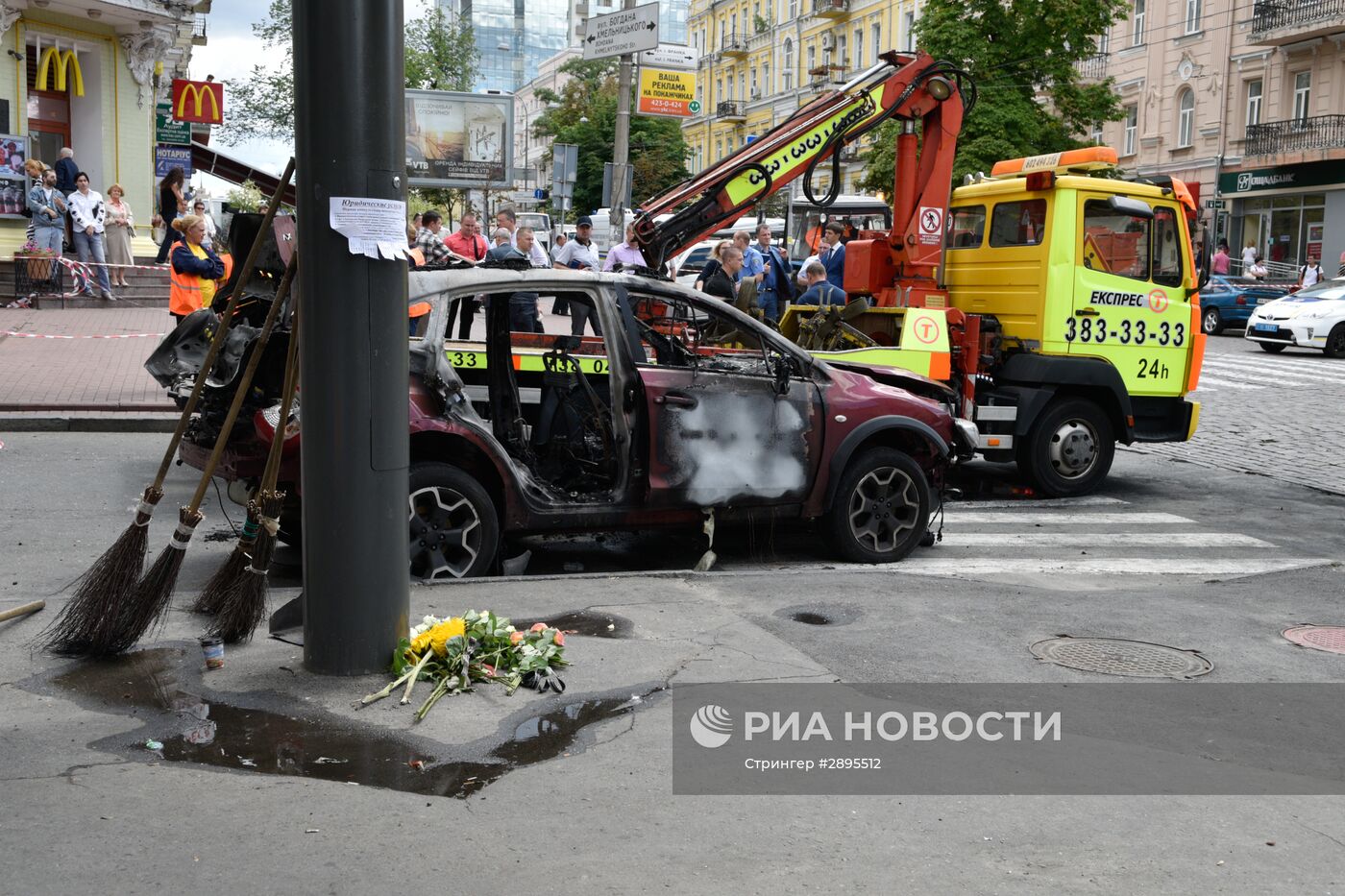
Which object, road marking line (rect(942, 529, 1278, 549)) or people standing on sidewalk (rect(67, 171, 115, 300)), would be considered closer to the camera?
road marking line (rect(942, 529, 1278, 549))

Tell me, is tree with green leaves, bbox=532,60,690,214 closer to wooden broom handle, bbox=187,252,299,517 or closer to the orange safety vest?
the orange safety vest

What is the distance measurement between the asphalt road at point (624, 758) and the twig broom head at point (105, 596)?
127mm

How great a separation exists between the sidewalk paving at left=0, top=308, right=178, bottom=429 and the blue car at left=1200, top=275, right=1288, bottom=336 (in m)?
22.7

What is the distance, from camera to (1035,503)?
1133 cm

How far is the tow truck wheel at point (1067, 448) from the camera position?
11398 millimetres

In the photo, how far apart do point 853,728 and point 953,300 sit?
771 cm

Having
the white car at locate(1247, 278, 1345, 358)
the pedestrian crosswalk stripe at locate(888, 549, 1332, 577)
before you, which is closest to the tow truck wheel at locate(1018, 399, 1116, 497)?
the pedestrian crosswalk stripe at locate(888, 549, 1332, 577)

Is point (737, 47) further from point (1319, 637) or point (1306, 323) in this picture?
point (1319, 637)

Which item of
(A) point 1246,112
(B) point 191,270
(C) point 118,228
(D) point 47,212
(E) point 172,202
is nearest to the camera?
(B) point 191,270

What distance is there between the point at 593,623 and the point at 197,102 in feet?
88.7

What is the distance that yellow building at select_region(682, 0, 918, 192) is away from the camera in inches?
2594

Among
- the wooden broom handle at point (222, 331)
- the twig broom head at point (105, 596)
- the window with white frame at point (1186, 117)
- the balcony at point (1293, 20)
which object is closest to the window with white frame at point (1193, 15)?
the window with white frame at point (1186, 117)

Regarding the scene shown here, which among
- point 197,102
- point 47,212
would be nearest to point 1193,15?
point 197,102

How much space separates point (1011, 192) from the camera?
1155 centimetres
